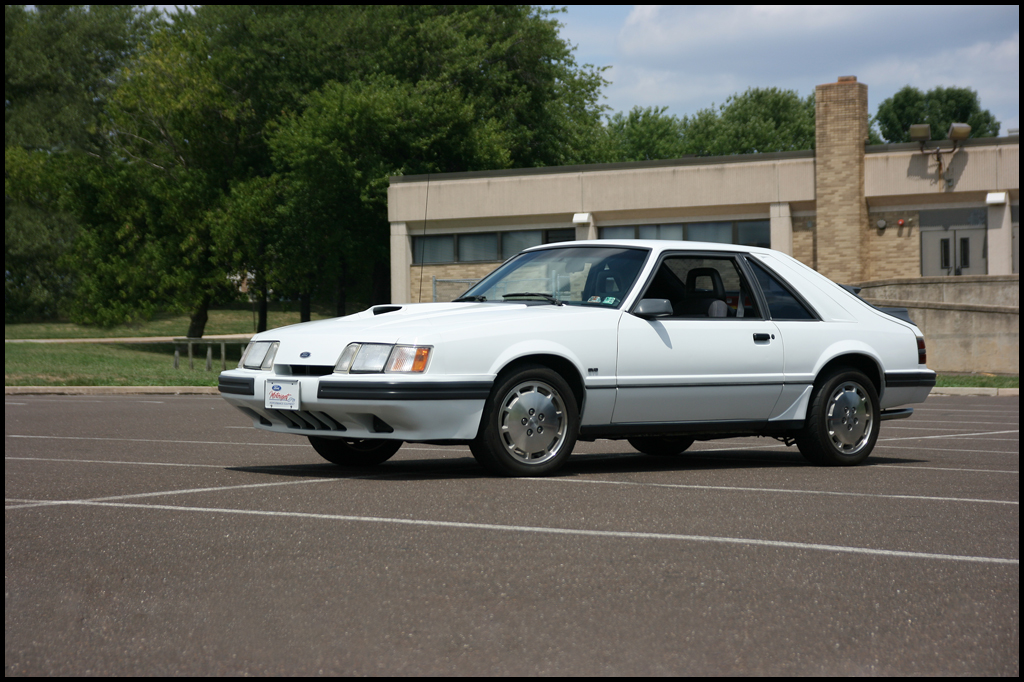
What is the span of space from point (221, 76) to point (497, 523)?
44027 millimetres

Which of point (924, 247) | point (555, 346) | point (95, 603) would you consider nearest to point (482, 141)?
point (924, 247)

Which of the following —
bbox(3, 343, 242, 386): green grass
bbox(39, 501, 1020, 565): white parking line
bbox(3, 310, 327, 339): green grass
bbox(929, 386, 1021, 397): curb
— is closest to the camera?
bbox(39, 501, 1020, 565): white parking line

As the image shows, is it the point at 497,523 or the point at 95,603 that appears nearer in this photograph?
the point at 95,603

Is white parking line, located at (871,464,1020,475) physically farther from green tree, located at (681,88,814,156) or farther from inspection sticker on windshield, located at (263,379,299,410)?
green tree, located at (681,88,814,156)

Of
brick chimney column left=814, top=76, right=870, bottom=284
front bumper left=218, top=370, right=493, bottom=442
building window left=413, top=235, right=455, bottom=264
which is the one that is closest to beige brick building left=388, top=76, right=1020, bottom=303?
brick chimney column left=814, top=76, right=870, bottom=284

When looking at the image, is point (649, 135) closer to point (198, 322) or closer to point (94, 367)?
point (198, 322)

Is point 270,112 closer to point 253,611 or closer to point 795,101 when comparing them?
point 795,101

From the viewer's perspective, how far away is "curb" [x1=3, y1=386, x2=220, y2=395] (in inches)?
855

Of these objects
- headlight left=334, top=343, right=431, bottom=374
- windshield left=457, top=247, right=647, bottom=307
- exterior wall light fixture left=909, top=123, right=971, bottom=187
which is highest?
exterior wall light fixture left=909, top=123, right=971, bottom=187

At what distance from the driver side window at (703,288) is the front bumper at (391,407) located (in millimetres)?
1842

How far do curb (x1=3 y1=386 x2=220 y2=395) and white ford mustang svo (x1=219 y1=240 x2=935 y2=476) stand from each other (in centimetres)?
1372

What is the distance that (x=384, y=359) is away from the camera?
24.5 ft

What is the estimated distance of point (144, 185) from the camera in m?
46.2

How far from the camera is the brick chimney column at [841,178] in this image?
1304 inches
